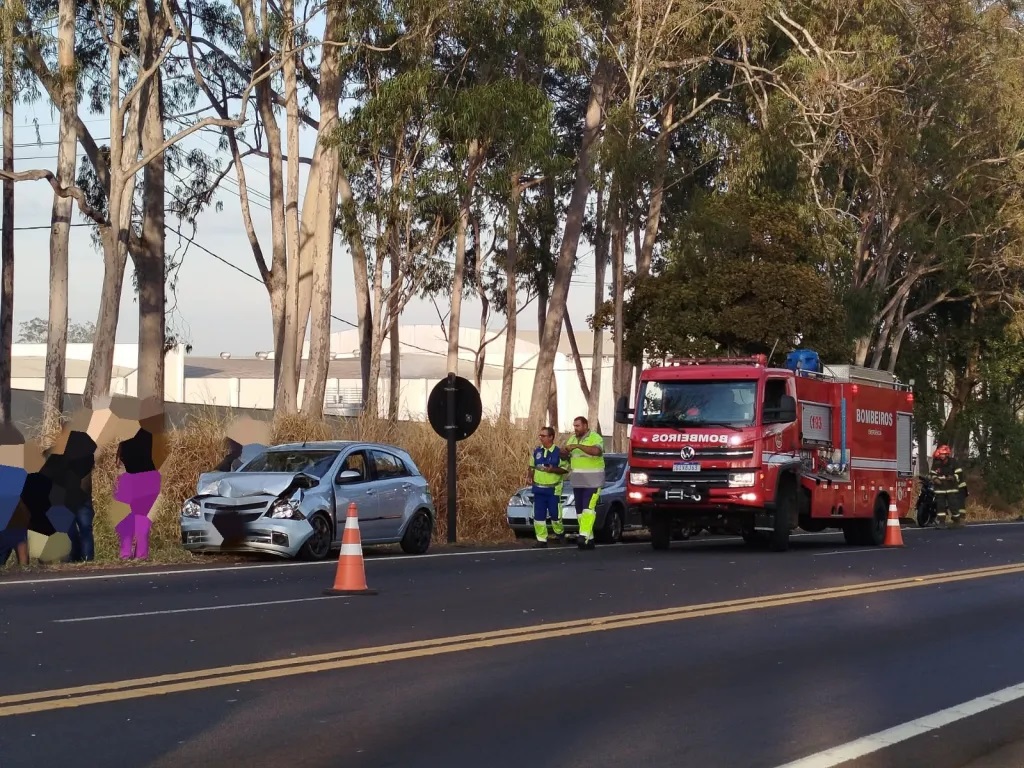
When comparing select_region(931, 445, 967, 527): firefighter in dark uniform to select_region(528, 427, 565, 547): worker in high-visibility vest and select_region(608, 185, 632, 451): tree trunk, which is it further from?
select_region(528, 427, 565, 547): worker in high-visibility vest

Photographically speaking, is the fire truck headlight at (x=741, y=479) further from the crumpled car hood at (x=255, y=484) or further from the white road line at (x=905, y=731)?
the white road line at (x=905, y=731)

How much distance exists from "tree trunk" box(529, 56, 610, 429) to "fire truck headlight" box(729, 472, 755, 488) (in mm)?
14274

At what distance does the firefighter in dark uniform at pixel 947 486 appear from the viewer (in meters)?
33.8

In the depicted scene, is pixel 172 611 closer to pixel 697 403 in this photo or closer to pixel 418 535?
pixel 418 535

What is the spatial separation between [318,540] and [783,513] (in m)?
6.80

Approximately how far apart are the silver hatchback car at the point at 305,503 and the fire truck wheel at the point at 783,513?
4.94 m

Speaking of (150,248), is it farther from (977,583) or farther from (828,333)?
(977,583)

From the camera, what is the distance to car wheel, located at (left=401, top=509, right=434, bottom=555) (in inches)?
812

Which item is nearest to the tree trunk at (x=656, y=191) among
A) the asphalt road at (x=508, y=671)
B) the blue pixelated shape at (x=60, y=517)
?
the blue pixelated shape at (x=60, y=517)

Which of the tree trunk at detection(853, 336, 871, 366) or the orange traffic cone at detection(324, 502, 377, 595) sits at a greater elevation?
the tree trunk at detection(853, 336, 871, 366)

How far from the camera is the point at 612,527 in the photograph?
25.3 meters

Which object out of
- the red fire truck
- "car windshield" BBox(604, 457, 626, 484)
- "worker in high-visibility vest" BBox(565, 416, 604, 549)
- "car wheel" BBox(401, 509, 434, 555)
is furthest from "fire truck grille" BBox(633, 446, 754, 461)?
"car windshield" BBox(604, 457, 626, 484)

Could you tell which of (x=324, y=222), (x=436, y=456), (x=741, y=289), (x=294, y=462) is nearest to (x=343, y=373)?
(x=741, y=289)

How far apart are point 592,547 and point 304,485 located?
503 centimetres
